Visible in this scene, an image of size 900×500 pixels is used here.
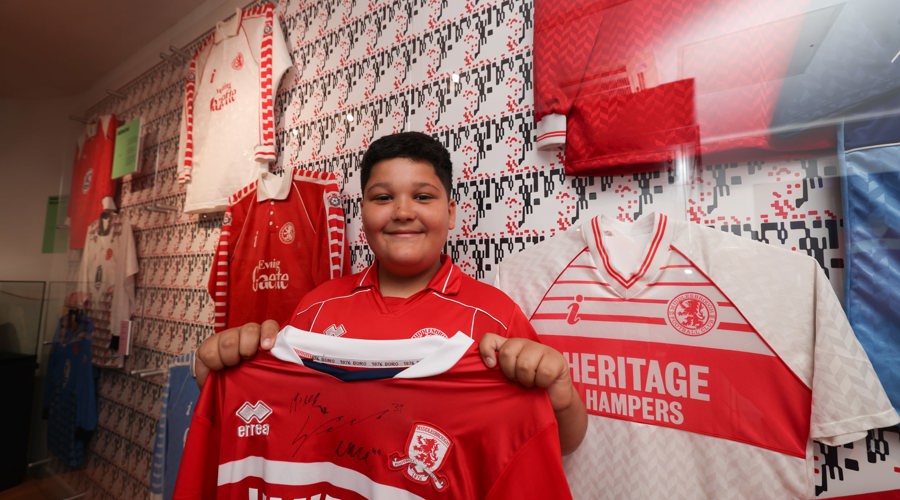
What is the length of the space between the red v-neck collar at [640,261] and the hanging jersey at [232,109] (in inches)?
47.2

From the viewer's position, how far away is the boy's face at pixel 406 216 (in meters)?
0.75

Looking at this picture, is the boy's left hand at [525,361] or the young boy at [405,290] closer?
the boy's left hand at [525,361]

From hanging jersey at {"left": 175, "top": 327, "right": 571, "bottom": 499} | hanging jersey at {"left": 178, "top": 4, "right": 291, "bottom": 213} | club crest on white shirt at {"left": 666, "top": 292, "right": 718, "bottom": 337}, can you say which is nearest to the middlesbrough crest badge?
hanging jersey at {"left": 175, "top": 327, "right": 571, "bottom": 499}

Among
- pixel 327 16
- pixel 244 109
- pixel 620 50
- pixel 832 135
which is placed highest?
→ pixel 327 16

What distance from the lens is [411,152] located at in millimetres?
796

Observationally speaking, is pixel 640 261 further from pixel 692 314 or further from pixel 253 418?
pixel 253 418

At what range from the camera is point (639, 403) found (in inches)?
25.2

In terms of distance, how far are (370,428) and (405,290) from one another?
31 cm

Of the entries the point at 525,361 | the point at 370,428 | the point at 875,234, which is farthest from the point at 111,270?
the point at 875,234

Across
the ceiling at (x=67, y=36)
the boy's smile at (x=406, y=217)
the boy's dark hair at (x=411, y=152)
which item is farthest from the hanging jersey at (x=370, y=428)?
the ceiling at (x=67, y=36)

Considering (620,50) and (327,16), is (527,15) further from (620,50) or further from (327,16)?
(327,16)

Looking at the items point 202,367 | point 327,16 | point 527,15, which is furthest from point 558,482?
point 327,16

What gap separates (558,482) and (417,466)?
7.3 inches

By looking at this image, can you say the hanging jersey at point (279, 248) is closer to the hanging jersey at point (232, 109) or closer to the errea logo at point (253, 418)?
the hanging jersey at point (232, 109)
